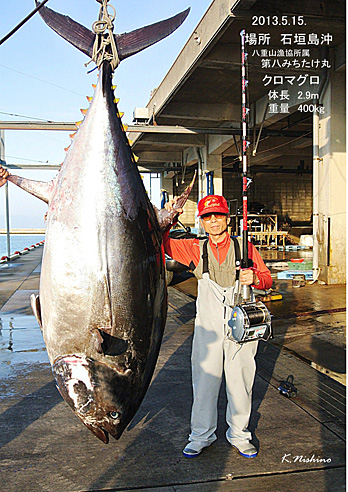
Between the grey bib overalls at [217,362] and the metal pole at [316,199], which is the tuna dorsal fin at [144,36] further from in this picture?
the metal pole at [316,199]

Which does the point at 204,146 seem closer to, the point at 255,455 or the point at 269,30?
the point at 269,30

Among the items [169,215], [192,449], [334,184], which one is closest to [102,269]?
[169,215]

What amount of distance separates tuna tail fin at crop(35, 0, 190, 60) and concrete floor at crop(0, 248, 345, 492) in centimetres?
219

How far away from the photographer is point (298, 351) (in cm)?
462

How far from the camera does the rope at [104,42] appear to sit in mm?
2010

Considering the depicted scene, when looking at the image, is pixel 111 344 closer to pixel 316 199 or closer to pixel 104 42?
pixel 104 42

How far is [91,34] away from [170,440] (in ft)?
7.80

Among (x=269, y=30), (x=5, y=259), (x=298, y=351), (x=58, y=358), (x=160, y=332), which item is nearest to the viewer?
(x=58, y=358)

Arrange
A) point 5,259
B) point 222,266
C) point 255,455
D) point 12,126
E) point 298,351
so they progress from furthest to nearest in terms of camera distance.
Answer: point 5,259 < point 12,126 < point 298,351 < point 222,266 < point 255,455

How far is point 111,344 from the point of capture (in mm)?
1858

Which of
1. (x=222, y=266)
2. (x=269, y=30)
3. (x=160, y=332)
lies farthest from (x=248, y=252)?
(x=269, y=30)

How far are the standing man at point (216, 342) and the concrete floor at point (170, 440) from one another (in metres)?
0.19

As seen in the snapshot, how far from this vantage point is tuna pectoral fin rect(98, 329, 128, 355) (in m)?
1.81

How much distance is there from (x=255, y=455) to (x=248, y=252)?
121 centimetres
